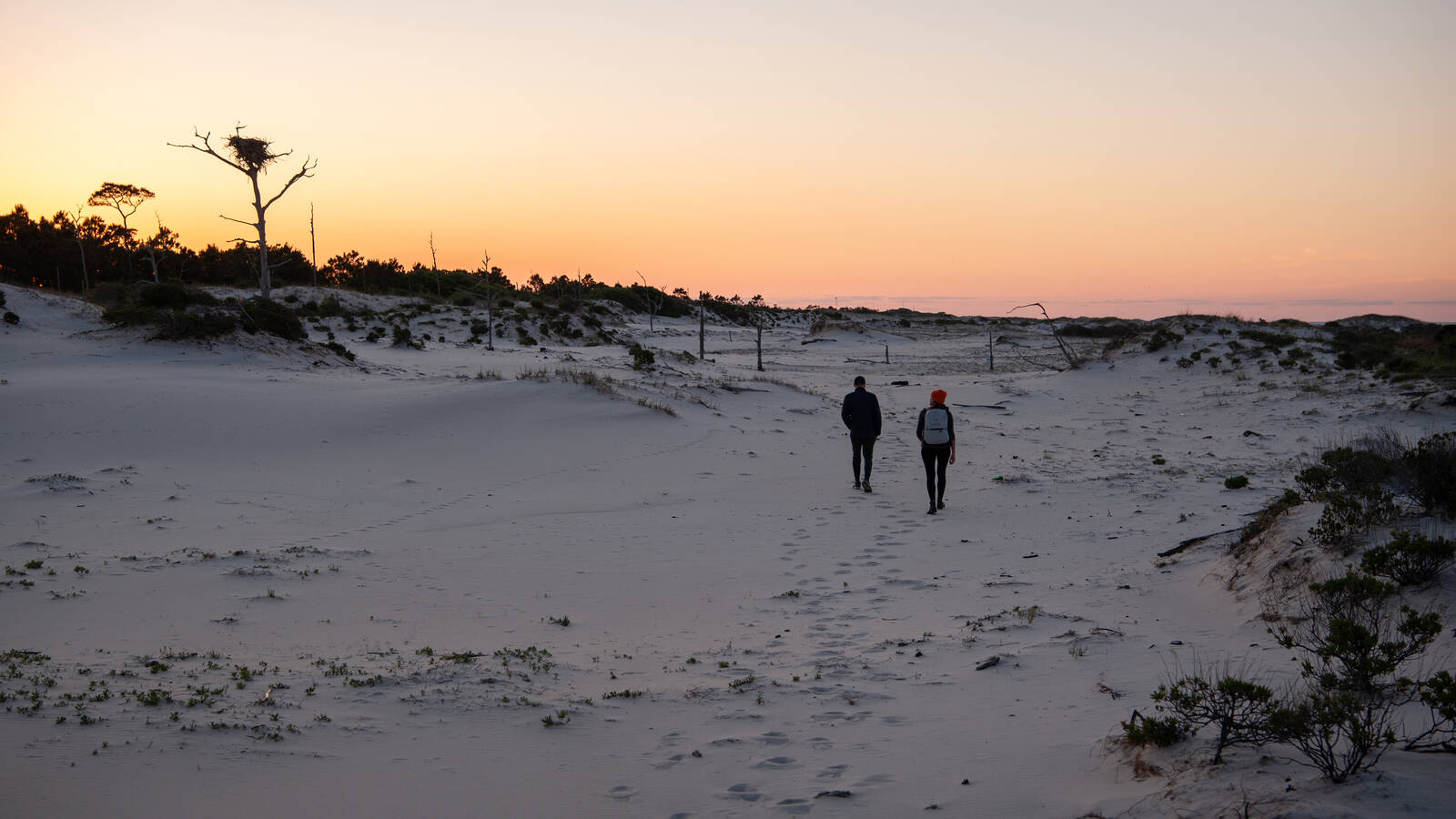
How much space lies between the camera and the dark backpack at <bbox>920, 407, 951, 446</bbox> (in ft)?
41.1

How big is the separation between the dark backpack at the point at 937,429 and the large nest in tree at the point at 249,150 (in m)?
28.6

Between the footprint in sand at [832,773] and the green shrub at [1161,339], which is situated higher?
the green shrub at [1161,339]

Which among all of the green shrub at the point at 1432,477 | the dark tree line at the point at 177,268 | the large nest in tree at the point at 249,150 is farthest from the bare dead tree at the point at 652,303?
the green shrub at the point at 1432,477

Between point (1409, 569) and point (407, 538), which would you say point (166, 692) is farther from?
point (1409, 569)

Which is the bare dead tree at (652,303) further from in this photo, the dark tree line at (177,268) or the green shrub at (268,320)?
the green shrub at (268,320)

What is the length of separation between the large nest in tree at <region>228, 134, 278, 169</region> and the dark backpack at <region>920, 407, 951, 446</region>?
28637 mm

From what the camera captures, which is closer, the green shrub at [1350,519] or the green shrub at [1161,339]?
the green shrub at [1350,519]

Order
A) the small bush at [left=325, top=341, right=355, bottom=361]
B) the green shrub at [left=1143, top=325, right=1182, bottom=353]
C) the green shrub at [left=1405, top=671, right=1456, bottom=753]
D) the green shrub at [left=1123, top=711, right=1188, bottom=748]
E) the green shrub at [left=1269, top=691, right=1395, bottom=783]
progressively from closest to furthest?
the green shrub at [left=1269, top=691, right=1395, bottom=783] < the green shrub at [left=1405, top=671, right=1456, bottom=753] < the green shrub at [left=1123, top=711, right=1188, bottom=748] < the small bush at [left=325, top=341, right=355, bottom=361] < the green shrub at [left=1143, top=325, right=1182, bottom=353]

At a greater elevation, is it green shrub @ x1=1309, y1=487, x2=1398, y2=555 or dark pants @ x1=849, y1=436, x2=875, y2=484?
green shrub @ x1=1309, y1=487, x2=1398, y2=555

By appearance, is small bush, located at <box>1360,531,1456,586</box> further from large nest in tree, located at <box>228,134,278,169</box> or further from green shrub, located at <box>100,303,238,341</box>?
large nest in tree, located at <box>228,134,278,169</box>

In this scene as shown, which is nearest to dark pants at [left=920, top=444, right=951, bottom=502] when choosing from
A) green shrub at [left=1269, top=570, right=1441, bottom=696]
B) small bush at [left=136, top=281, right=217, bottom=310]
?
green shrub at [left=1269, top=570, right=1441, bottom=696]

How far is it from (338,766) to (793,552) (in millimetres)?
6318

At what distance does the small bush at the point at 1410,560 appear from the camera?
5.52 m

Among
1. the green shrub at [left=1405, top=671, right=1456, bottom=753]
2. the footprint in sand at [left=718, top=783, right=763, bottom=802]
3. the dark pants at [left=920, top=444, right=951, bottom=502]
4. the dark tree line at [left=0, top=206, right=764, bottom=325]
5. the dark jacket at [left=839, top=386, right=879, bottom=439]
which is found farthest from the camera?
the dark tree line at [left=0, top=206, right=764, bottom=325]
